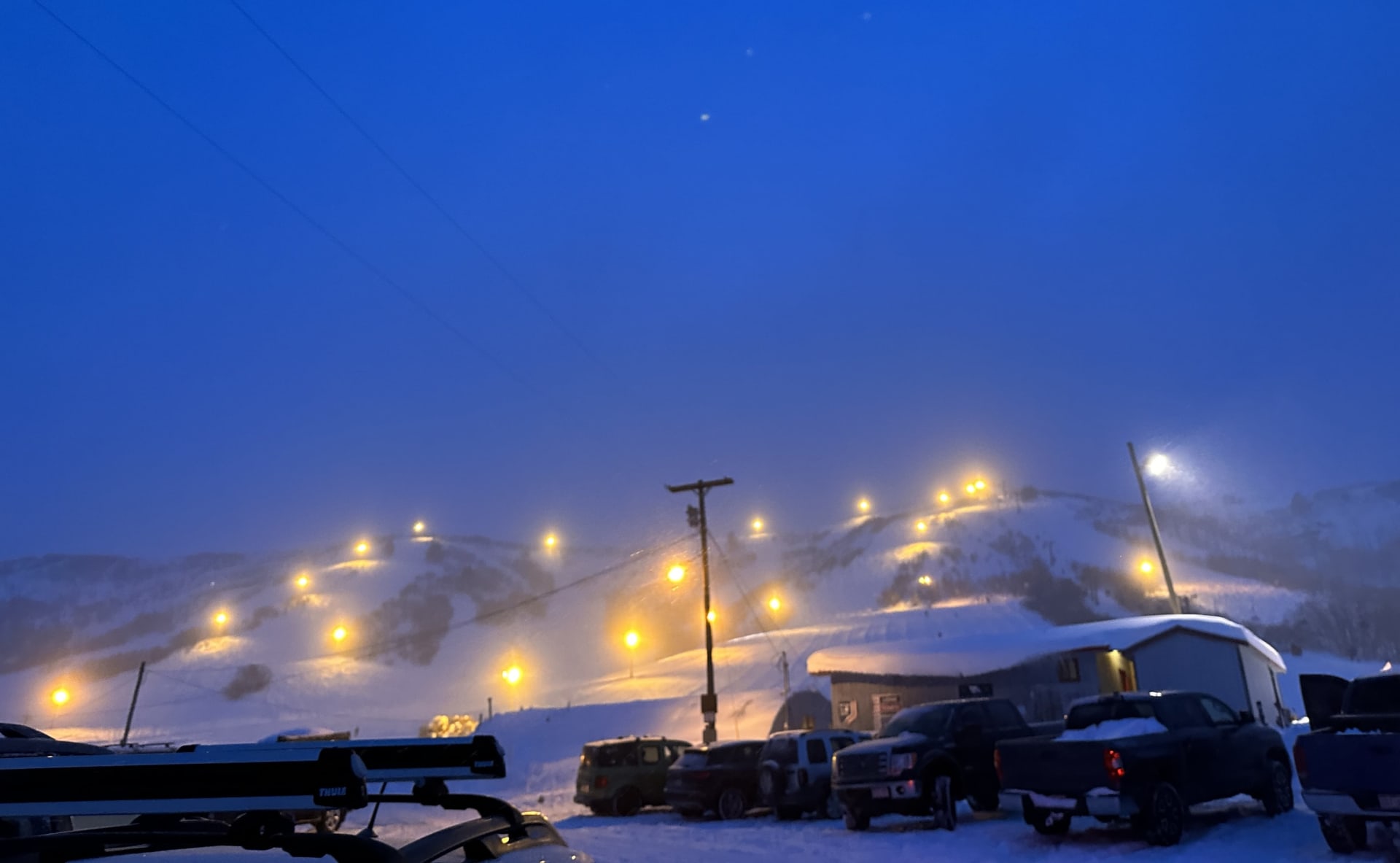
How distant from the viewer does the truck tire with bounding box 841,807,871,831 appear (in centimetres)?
1498

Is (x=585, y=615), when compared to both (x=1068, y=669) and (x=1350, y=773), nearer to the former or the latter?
(x=1068, y=669)

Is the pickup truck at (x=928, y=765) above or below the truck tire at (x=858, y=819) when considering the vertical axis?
above

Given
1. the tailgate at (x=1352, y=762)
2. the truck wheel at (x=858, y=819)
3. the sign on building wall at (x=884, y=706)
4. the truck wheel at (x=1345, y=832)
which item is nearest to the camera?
the tailgate at (x=1352, y=762)

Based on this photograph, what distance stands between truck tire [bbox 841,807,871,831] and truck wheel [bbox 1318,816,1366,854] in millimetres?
6661

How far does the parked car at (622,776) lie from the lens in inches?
840

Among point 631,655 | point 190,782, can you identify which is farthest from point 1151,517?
point 631,655

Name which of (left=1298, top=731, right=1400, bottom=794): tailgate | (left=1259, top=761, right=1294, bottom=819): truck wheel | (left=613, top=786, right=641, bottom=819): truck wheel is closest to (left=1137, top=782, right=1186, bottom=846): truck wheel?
(left=1298, top=731, right=1400, bottom=794): tailgate

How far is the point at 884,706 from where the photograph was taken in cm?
3350

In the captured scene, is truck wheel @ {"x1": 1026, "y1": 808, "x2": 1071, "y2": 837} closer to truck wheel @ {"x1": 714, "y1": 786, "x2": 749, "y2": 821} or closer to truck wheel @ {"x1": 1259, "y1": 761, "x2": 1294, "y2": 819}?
truck wheel @ {"x1": 1259, "y1": 761, "x2": 1294, "y2": 819}

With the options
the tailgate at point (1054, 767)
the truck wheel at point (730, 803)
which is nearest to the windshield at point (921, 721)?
the tailgate at point (1054, 767)

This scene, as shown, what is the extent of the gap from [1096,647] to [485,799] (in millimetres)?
31900

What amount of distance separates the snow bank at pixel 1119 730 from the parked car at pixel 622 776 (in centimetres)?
1161

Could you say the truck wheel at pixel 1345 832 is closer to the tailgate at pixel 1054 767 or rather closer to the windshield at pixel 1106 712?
the tailgate at pixel 1054 767

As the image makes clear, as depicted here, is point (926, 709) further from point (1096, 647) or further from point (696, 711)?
point (696, 711)
